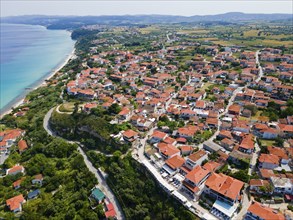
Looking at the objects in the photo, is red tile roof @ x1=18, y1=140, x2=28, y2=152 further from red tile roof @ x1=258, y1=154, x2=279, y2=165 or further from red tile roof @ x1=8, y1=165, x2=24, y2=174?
red tile roof @ x1=258, y1=154, x2=279, y2=165

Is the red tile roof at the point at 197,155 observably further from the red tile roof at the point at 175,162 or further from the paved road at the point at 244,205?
the paved road at the point at 244,205

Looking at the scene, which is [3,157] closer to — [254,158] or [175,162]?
[175,162]

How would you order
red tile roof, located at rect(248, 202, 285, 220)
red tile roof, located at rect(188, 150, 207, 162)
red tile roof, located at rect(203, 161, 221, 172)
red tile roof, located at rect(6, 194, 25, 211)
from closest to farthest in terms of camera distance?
red tile roof, located at rect(248, 202, 285, 220), red tile roof, located at rect(6, 194, 25, 211), red tile roof, located at rect(203, 161, 221, 172), red tile roof, located at rect(188, 150, 207, 162)

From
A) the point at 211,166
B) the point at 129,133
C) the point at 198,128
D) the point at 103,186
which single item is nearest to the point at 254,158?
the point at 211,166

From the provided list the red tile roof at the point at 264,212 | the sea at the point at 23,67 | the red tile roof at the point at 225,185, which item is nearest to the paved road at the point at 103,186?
the red tile roof at the point at 225,185

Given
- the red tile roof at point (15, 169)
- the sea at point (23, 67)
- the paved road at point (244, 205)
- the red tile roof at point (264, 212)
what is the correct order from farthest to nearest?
the sea at point (23, 67), the red tile roof at point (15, 169), the paved road at point (244, 205), the red tile roof at point (264, 212)

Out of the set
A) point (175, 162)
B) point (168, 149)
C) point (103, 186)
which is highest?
point (168, 149)

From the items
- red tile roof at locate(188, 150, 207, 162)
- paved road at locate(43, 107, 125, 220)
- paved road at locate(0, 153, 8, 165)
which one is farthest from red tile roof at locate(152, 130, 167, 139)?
paved road at locate(0, 153, 8, 165)

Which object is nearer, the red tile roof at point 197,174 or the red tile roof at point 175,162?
the red tile roof at point 197,174
